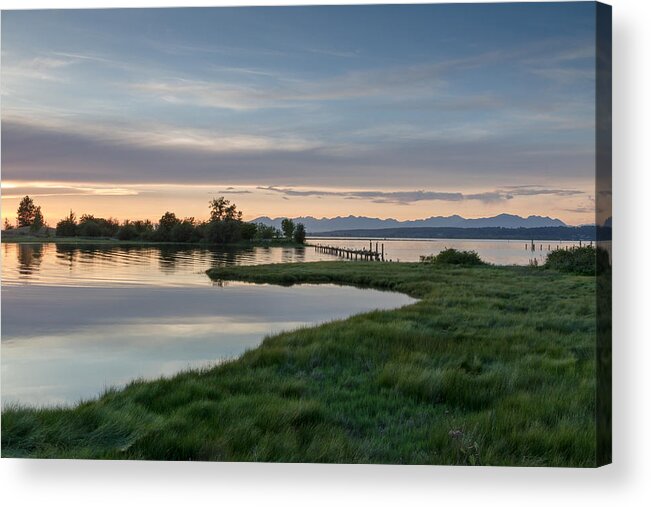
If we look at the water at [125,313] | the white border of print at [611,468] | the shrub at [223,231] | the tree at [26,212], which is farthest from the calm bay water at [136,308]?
the white border of print at [611,468]

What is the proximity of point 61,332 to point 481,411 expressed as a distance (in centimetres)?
376

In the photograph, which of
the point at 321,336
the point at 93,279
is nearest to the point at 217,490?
the point at 321,336

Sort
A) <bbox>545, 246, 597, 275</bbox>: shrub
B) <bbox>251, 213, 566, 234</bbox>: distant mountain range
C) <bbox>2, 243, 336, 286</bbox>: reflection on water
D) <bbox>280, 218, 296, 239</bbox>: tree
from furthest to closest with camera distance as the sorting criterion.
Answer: <bbox>280, 218, 296, 239</bbox>: tree → <bbox>2, 243, 336, 286</bbox>: reflection on water → <bbox>251, 213, 566, 234</bbox>: distant mountain range → <bbox>545, 246, 597, 275</bbox>: shrub

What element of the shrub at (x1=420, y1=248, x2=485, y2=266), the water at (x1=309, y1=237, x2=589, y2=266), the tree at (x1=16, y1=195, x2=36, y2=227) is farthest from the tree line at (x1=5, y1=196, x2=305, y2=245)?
the shrub at (x1=420, y1=248, x2=485, y2=266)

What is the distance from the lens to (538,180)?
646 centimetres

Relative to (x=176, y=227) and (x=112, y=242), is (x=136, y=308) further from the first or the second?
(x=176, y=227)

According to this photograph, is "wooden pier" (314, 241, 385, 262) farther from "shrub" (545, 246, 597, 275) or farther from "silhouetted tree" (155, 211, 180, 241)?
"shrub" (545, 246, 597, 275)

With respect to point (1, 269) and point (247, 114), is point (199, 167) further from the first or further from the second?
point (1, 269)

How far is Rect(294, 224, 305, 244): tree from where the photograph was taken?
7.00 m

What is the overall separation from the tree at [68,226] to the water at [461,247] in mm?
2243

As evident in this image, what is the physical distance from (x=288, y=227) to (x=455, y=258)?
5.19 feet

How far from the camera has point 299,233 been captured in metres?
7.03

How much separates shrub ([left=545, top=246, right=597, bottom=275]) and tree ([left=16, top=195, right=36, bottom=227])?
4732mm

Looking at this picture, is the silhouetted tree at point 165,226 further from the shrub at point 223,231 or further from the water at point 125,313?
the shrub at point 223,231
